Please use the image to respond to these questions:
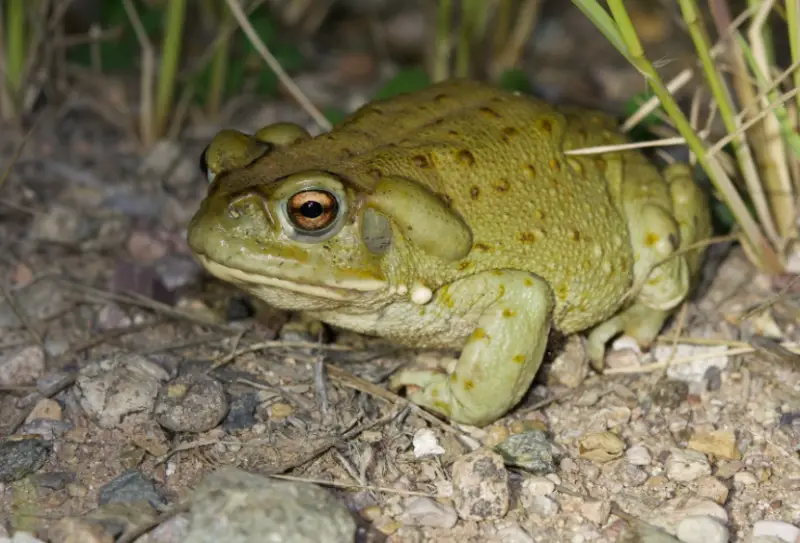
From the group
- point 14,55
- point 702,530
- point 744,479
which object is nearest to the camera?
point 702,530

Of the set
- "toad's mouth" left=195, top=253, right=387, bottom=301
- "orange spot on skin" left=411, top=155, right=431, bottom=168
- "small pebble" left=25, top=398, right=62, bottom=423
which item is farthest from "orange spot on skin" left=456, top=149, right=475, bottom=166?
"small pebble" left=25, top=398, right=62, bottom=423

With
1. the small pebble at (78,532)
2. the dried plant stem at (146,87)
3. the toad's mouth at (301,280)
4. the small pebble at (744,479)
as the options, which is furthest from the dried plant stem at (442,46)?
the small pebble at (78,532)

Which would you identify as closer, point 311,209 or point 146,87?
point 311,209

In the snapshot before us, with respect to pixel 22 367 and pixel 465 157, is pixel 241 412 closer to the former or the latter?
pixel 22 367

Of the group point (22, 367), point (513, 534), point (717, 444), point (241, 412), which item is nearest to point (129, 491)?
point (241, 412)

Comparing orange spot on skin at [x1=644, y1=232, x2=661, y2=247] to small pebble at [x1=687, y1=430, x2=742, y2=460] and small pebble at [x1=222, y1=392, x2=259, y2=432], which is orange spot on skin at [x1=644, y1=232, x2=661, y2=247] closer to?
small pebble at [x1=687, y1=430, x2=742, y2=460]
